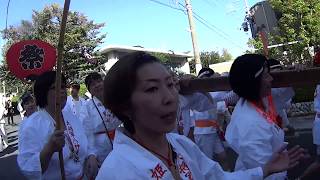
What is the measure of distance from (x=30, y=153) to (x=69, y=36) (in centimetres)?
2771

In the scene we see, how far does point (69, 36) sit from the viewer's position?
3038 cm

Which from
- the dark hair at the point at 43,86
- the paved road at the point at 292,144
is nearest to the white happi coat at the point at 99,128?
the dark hair at the point at 43,86

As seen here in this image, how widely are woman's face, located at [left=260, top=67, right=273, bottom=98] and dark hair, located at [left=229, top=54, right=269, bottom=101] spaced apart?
0.03 metres

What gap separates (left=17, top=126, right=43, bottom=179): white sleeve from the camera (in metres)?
3.38

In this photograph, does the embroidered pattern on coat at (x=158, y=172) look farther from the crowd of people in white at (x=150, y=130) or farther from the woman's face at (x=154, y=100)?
the woman's face at (x=154, y=100)

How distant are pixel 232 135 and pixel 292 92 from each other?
4.52 ft

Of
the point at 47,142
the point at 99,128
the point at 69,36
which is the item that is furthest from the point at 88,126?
the point at 69,36

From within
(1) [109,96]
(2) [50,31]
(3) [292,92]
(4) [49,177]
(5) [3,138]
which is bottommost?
(5) [3,138]

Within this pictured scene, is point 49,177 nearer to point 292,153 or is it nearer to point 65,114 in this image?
point 65,114

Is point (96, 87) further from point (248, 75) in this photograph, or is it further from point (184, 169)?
point (184, 169)

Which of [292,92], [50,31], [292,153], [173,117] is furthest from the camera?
[50,31]

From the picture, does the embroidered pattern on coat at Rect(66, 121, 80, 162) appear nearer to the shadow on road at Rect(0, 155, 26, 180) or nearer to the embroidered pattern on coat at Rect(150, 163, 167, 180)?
the embroidered pattern on coat at Rect(150, 163, 167, 180)

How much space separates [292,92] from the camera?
4.39 metres

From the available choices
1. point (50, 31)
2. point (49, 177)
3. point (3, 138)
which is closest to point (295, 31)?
point (3, 138)
